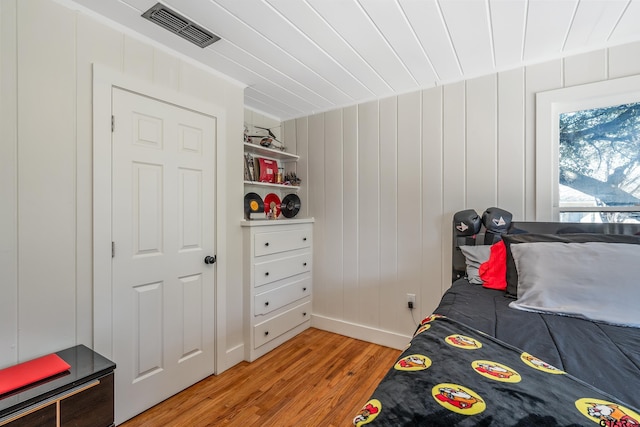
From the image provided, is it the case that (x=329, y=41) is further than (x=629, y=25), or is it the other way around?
(x=329, y=41)

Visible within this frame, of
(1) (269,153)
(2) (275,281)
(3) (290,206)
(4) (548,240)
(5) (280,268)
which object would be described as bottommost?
(2) (275,281)

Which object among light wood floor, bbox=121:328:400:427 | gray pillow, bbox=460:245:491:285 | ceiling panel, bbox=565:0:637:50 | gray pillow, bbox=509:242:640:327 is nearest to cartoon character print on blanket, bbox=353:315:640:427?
gray pillow, bbox=509:242:640:327

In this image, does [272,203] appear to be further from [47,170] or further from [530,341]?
[530,341]

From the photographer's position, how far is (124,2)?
150 centimetres

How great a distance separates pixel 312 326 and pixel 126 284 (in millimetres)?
1942

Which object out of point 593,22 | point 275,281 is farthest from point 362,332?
point 593,22

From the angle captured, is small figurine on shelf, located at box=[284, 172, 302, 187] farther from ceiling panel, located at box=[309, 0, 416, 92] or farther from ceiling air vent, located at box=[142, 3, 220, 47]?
ceiling air vent, located at box=[142, 3, 220, 47]

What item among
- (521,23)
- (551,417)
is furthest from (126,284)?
(521,23)

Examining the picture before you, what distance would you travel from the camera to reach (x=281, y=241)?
8.93ft

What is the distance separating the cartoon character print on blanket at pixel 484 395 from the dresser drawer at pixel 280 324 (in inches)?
73.2

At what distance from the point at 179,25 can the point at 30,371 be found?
6.18 ft

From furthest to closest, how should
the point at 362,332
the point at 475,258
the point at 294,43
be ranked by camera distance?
the point at 362,332 < the point at 475,258 < the point at 294,43

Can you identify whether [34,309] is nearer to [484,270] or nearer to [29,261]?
[29,261]

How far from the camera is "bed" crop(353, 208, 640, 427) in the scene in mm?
619
